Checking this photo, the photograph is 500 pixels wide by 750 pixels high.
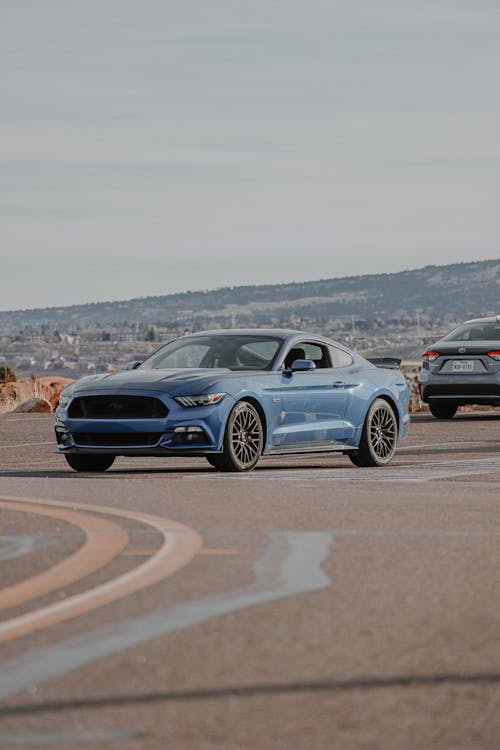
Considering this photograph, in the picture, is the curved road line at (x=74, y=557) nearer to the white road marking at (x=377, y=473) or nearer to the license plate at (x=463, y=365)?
the white road marking at (x=377, y=473)

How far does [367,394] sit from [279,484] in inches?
157

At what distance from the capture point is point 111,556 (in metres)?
9.28

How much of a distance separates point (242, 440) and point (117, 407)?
1.33 m

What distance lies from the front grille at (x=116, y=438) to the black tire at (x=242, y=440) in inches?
26.6

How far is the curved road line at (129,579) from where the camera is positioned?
7.15m

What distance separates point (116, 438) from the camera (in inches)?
653

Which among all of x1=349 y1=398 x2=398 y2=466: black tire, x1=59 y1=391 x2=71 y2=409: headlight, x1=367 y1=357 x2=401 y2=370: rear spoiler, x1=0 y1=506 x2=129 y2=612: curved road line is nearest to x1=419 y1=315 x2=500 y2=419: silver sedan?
x1=367 y1=357 x2=401 y2=370: rear spoiler

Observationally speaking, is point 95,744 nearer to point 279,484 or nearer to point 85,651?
point 85,651

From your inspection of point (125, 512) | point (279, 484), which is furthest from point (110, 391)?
point (125, 512)

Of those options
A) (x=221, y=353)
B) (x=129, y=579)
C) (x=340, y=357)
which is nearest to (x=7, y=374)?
(x=340, y=357)

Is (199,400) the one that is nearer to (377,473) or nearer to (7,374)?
(377,473)

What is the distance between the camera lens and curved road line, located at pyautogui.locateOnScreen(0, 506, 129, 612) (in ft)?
26.3

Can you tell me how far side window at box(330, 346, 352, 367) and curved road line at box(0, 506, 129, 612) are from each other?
23.2 ft

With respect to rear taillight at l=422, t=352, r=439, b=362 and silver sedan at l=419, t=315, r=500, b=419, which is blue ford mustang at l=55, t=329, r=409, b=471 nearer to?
silver sedan at l=419, t=315, r=500, b=419
